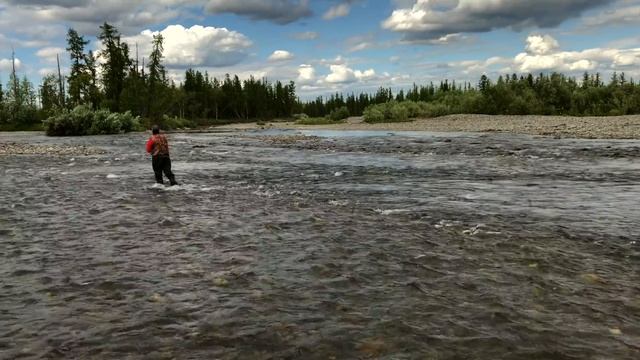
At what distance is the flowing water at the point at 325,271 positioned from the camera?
6258 millimetres

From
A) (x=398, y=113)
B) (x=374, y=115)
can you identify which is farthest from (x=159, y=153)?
(x=374, y=115)

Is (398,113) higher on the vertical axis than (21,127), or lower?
higher

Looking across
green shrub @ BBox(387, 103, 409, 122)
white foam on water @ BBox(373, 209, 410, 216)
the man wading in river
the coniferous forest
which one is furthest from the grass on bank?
white foam on water @ BBox(373, 209, 410, 216)

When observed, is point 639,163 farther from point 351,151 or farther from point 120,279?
point 120,279

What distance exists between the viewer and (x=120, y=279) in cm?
874

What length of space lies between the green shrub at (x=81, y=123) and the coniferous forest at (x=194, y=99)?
0.13 m

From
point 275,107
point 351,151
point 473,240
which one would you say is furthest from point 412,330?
point 275,107

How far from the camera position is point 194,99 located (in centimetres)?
15738

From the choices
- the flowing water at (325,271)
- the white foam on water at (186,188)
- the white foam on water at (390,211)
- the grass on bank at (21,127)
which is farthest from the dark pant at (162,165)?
the grass on bank at (21,127)

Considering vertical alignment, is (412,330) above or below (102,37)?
below

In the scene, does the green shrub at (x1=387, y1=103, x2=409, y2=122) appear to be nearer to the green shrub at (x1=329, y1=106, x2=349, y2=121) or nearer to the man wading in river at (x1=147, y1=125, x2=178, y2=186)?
the green shrub at (x1=329, y1=106, x2=349, y2=121)

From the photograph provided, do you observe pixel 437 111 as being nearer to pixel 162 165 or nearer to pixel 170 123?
pixel 170 123

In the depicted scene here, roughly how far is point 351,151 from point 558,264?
28.7 metres

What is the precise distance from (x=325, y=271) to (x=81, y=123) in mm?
70473
